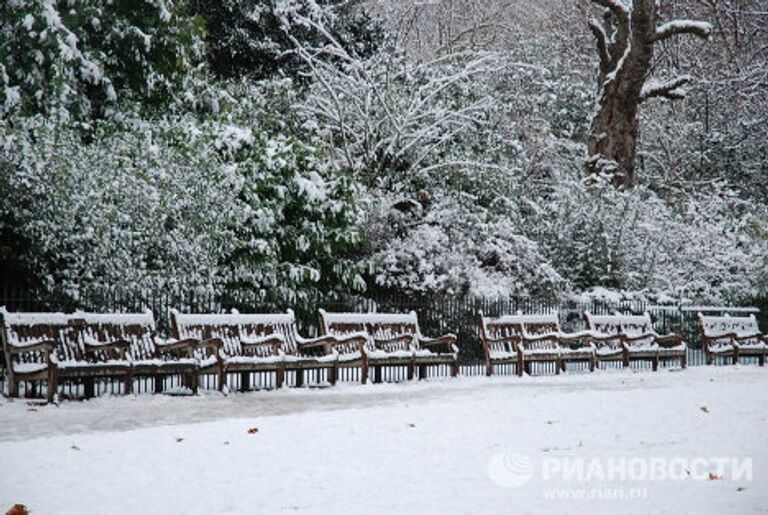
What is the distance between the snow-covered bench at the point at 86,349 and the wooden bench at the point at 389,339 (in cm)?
272

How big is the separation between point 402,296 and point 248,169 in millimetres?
4707

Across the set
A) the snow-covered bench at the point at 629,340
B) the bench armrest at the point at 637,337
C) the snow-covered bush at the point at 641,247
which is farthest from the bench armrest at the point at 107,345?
the snow-covered bush at the point at 641,247

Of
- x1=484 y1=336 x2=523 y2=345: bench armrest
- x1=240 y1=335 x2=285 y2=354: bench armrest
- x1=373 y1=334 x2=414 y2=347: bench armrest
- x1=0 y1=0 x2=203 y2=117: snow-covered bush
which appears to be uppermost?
x1=0 y1=0 x2=203 y2=117: snow-covered bush

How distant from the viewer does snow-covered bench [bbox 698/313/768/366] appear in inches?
715

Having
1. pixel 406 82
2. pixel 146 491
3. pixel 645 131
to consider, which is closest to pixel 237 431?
pixel 146 491

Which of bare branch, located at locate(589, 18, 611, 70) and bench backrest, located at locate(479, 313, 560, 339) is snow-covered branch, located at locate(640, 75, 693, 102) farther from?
bench backrest, located at locate(479, 313, 560, 339)

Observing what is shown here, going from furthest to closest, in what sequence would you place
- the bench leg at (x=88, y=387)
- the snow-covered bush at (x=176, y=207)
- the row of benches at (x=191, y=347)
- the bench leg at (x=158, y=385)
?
the snow-covered bush at (x=176, y=207), the bench leg at (x=158, y=385), the bench leg at (x=88, y=387), the row of benches at (x=191, y=347)

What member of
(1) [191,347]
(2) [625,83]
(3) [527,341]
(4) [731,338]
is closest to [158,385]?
(1) [191,347]

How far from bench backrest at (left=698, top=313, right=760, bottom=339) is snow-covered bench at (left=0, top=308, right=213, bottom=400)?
11608 mm

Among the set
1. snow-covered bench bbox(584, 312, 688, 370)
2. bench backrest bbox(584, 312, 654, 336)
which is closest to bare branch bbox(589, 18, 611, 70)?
snow-covered bench bbox(584, 312, 688, 370)

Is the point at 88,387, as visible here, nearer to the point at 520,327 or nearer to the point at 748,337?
the point at 520,327

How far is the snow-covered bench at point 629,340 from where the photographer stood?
16.3 meters

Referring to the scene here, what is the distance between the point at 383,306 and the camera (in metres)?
14.7

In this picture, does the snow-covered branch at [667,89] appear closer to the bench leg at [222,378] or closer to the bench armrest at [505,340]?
the bench armrest at [505,340]
